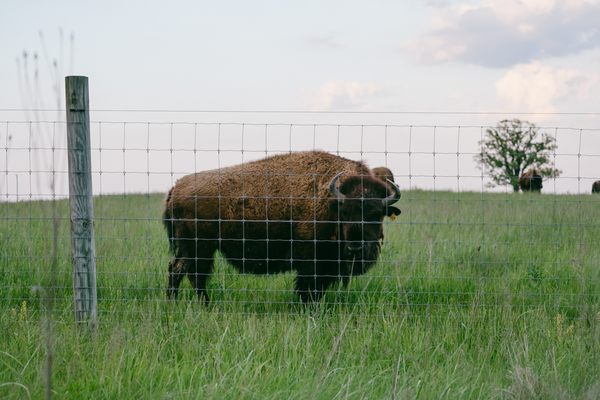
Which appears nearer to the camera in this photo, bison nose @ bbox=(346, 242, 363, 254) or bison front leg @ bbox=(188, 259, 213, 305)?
bison nose @ bbox=(346, 242, 363, 254)

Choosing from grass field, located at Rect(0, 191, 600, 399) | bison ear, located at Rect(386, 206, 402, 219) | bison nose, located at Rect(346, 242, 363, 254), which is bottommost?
grass field, located at Rect(0, 191, 600, 399)

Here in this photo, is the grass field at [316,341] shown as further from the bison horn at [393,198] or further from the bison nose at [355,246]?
the bison horn at [393,198]

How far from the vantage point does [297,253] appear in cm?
775

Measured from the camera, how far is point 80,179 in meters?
5.97

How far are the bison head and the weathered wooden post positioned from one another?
2648 mm

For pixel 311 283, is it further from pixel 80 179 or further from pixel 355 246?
pixel 80 179

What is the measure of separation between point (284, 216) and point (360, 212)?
927mm

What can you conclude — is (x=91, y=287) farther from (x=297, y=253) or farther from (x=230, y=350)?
(x=297, y=253)

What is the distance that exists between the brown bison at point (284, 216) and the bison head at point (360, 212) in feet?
0.04

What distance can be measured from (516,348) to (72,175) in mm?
4056

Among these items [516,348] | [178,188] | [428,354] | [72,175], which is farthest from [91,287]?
[516,348]

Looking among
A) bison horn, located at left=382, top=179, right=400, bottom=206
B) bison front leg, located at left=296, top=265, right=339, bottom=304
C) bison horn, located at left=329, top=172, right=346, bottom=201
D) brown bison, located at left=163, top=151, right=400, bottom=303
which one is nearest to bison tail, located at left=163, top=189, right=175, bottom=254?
brown bison, located at left=163, top=151, right=400, bottom=303

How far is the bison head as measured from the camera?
738cm

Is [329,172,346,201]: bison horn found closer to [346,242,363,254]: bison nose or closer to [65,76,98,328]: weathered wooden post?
[346,242,363,254]: bison nose
